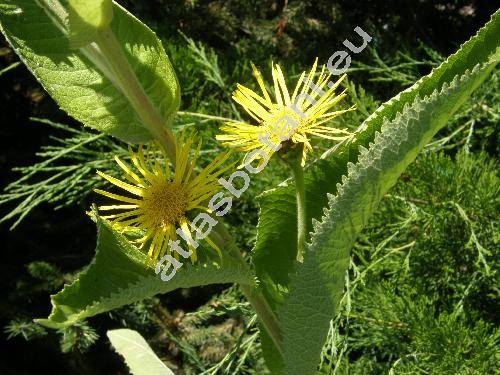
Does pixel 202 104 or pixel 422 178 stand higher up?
pixel 202 104

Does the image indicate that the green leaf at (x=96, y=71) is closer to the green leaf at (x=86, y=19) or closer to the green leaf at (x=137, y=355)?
the green leaf at (x=86, y=19)

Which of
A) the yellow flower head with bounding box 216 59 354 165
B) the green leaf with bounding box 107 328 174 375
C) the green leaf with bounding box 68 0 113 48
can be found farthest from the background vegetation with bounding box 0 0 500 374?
the green leaf with bounding box 68 0 113 48

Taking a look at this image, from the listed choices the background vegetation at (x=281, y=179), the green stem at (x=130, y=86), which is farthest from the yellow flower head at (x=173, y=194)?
the background vegetation at (x=281, y=179)

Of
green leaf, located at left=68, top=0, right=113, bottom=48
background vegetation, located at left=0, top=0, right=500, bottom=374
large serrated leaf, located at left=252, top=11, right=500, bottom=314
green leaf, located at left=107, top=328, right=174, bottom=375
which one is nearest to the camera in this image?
green leaf, located at left=68, top=0, right=113, bottom=48

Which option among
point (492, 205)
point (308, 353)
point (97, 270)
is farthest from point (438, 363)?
point (97, 270)

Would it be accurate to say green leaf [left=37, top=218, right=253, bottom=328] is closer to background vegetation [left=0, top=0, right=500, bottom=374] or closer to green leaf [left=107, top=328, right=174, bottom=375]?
green leaf [left=107, top=328, right=174, bottom=375]

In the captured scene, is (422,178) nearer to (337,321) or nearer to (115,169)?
(337,321)
